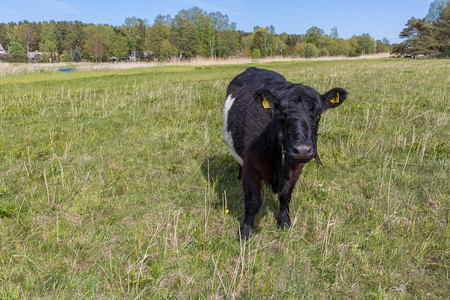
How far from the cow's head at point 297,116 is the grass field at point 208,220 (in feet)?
3.22

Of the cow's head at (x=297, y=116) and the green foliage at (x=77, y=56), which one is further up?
the green foliage at (x=77, y=56)

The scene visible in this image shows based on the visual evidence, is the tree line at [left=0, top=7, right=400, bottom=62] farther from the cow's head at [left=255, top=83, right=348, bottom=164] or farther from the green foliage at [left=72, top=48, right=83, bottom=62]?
the cow's head at [left=255, top=83, right=348, bottom=164]

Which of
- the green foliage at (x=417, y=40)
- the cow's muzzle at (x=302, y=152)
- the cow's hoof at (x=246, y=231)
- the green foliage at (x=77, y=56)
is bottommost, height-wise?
the cow's hoof at (x=246, y=231)

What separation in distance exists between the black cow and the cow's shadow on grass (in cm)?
42

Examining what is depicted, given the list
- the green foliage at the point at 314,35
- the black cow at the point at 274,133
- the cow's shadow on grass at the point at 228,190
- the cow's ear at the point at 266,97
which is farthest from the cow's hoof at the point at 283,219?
the green foliage at the point at 314,35

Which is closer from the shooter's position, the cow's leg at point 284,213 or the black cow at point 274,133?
the black cow at point 274,133

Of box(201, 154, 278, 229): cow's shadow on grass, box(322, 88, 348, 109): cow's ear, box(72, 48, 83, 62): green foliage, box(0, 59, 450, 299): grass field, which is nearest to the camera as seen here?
box(0, 59, 450, 299): grass field

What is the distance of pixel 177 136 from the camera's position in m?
7.53

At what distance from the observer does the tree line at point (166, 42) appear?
88812 millimetres

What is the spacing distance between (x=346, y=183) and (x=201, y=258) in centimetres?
306

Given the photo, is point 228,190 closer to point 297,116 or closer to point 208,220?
point 208,220

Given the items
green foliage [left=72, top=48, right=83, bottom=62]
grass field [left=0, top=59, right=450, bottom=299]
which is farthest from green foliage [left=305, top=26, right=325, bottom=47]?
grass field [left=0, top=59, right=450, bottom=299]

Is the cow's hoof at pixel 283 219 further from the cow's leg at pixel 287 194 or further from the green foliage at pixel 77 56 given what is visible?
the green foliage at pixel 77 56

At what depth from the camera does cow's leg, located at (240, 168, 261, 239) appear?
3.89 metres
